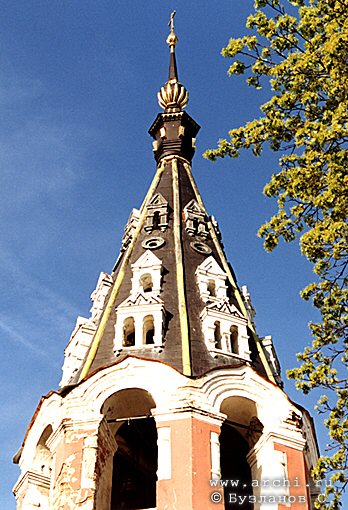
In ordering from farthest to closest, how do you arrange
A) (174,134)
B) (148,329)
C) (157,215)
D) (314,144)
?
1. (174,134)
2. (157,215)
3. (148,329)
4. (314,144)

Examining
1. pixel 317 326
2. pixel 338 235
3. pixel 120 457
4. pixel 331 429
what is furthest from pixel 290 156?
pixel 120 457

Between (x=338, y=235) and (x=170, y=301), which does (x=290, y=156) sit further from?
(x=170, y=301)

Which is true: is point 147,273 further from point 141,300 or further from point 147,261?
point 141,300

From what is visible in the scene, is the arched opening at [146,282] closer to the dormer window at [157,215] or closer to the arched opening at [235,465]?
the dormer window at [157,215]

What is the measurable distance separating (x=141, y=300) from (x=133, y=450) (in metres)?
3.05

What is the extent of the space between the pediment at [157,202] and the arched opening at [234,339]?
442 cm

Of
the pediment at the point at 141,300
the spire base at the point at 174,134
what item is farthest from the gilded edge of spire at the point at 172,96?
the pediment at the point at 141,300

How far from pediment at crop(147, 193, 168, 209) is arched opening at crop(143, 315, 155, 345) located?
13.9 ft

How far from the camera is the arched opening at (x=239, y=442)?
15195 millimetres

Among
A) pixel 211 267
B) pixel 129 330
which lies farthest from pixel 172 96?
pixel 129 330

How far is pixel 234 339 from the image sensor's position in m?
16.8

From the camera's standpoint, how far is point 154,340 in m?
15.9

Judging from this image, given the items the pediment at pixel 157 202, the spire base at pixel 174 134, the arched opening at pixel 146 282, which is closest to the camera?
the arched opening at pixel 146 282

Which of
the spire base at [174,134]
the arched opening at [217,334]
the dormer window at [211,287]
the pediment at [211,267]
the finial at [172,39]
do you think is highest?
the finial at [172,39]
